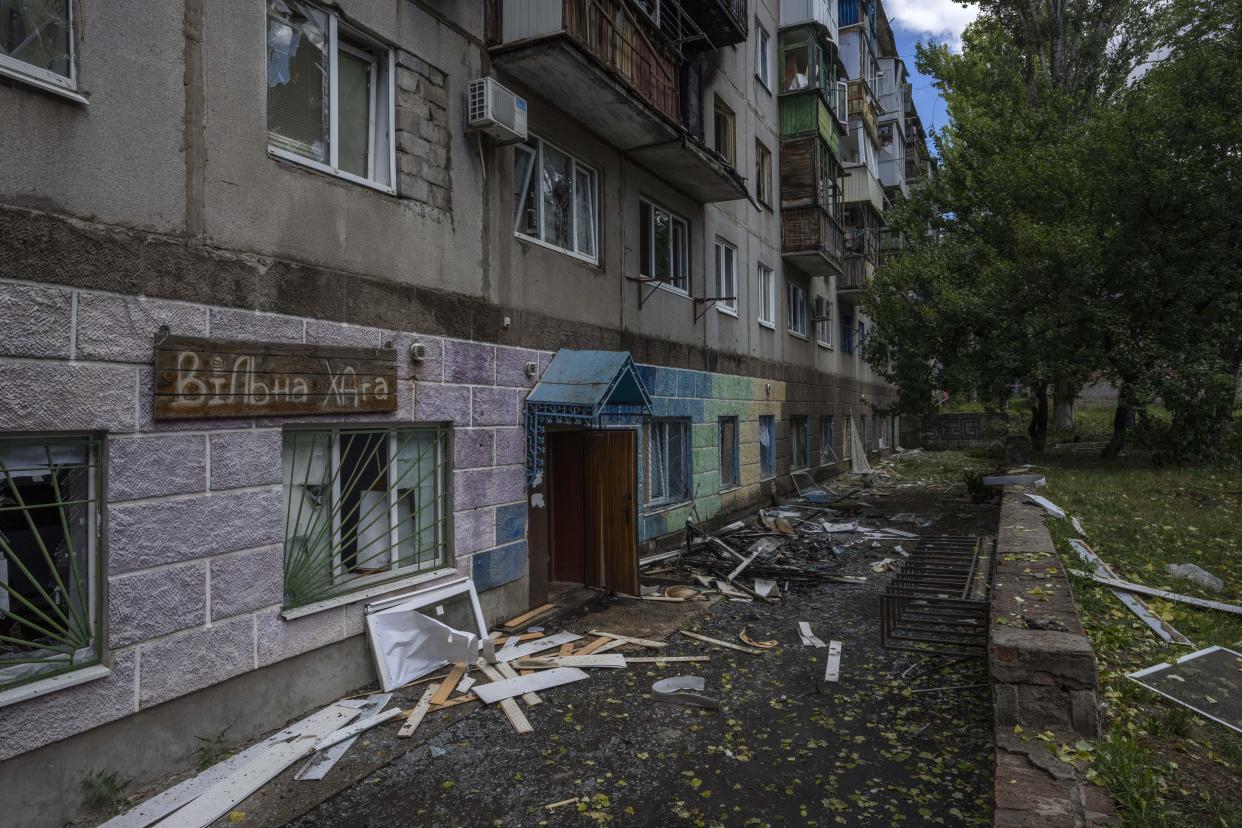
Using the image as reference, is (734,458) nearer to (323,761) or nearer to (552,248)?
(552,248)

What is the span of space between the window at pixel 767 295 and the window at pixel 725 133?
8.54 feet

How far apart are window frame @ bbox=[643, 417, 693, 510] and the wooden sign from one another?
18.4 ft

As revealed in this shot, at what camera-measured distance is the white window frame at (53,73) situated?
147 inches

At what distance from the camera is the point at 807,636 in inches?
287

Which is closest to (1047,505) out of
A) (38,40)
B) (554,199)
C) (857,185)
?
(554,199)

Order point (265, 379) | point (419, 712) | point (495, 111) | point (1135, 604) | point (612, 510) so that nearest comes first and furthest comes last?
1. point (265, 379)
2. point (419, 712)
3. point (1135, 604)
4. point (495, 111)
5. point (612, 510)

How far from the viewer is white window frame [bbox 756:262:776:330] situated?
15.7 meters

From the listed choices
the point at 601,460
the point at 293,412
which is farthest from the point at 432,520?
the point at 601,460

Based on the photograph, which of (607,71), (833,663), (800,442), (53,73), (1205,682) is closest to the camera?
(53,73)

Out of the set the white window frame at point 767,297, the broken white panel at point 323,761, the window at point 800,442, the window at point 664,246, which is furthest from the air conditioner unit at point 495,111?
the window at point 800,442

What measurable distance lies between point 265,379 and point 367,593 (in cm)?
196

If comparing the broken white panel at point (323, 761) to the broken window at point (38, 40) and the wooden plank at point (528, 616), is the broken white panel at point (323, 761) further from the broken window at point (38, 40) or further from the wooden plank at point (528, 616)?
the broken window at point (38, 40)

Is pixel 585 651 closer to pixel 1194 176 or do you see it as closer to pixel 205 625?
pixel 205 625

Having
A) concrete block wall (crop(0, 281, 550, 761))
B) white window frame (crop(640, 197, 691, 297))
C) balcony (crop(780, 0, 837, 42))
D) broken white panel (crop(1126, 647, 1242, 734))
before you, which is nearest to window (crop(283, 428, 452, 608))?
concrete block wall (crop(0, 281, 550, 761))
